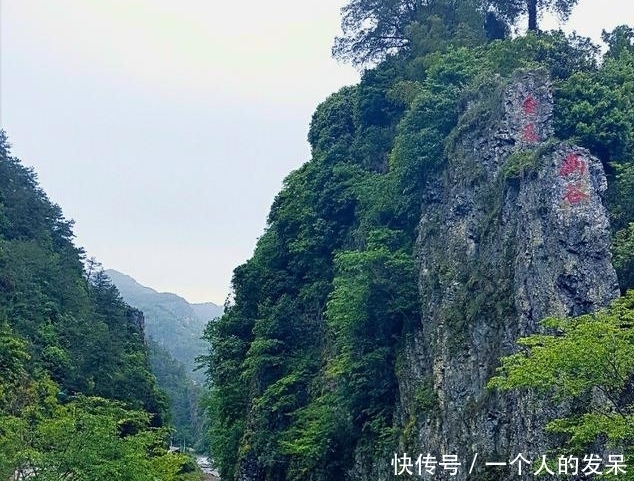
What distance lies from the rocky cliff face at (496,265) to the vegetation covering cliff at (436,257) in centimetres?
4

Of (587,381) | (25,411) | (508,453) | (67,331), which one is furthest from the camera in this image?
(67,331)

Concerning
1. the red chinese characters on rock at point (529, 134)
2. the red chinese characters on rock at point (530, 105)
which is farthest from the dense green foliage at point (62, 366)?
the red chinese characters on rock at point (530, 105)

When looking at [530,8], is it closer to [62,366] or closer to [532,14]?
[532,14]

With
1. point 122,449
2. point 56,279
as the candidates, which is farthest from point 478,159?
point 56,279

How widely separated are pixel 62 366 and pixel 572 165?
2232cm

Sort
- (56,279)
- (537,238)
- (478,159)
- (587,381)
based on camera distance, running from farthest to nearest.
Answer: (56,279) → (478,159) → (537,238) → (587,381)

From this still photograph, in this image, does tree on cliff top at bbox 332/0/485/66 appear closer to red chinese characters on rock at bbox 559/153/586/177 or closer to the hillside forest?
the hillside forest

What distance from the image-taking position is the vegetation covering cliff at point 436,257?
49.0ft

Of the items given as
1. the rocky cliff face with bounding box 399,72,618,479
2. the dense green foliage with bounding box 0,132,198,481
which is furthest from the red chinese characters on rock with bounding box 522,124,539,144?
the dense green foliage with bounding box 0,132,198,481

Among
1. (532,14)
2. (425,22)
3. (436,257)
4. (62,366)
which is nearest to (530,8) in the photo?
(532,14)

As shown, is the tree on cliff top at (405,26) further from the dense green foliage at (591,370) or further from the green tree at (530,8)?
the dense green foliage at (591,370)

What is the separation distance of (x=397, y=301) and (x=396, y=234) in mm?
2298

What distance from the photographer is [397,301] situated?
762 inches

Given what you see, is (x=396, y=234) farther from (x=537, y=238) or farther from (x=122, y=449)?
(x=122, y=449)
